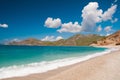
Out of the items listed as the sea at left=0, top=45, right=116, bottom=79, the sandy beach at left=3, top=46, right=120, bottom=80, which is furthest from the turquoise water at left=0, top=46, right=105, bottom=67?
the sandy beach at left=3, top=46, right=120, bottom=80

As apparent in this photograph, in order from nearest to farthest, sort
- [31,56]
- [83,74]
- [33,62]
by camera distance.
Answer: [83,74] → [33,62] → [31,56]

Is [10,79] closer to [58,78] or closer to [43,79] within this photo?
[43,79]

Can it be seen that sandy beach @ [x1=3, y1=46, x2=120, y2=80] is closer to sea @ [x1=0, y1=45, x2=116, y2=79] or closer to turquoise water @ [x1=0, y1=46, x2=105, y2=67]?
sea @ [x1=0, y1=45, x2=116, y2=79]

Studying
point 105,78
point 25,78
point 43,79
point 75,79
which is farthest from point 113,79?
point 25,78

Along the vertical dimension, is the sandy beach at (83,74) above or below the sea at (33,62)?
below

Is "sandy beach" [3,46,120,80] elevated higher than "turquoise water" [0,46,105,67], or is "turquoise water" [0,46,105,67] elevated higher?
"turquoise water" [0,46,105,67]

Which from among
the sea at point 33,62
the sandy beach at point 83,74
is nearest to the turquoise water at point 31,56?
the sea at point 33,62

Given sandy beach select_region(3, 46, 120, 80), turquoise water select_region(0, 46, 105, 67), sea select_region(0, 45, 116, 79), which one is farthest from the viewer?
turquoise water select_region(0, 46, 105, 67)

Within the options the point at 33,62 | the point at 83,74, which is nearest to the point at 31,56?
the point at 33,62

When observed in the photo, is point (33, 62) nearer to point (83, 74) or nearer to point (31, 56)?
point (31, 56)

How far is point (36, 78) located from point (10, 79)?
160 cm

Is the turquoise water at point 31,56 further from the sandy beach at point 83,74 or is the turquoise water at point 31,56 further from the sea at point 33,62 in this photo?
the sandy beach at point 83,74

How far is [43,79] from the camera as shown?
927 centimetres

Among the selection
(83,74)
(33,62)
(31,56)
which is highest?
(31,56)
